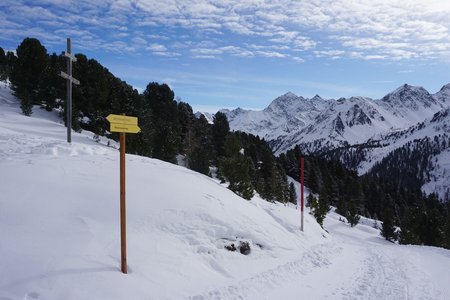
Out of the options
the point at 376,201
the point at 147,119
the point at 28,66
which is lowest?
the point at 376,201

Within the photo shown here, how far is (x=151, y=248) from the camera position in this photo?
9.86 metres

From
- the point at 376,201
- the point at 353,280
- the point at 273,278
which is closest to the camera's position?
the point at 273,278

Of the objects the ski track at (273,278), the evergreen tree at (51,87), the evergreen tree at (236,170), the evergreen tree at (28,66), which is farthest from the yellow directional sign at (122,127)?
the evergreen tree at (28,66)

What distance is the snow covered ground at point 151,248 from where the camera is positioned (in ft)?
25.8

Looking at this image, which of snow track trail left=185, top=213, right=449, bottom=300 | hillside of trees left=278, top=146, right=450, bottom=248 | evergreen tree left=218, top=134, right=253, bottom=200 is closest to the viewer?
snow track trail left=185, top=213, right=449, bottom=300

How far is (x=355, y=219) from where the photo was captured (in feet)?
215

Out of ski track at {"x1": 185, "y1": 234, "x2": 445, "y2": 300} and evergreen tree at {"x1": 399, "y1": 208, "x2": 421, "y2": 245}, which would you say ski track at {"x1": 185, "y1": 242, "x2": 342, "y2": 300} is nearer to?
ski track at {"x1": 185, "y1": 234, "x2": 445, "y2": 300}

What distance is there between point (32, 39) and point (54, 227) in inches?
1755

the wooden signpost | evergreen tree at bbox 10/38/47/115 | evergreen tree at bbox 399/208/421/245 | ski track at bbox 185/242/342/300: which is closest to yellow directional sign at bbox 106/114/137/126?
the wooden signpost

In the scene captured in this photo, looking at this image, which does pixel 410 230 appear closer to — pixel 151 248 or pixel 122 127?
pixel 151 248

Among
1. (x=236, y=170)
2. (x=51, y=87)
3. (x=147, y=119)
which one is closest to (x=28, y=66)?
(x=51, y=87)

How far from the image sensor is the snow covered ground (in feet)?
25.8

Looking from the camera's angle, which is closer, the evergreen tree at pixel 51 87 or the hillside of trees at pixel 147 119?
the hillside of trees at pixel 147 119

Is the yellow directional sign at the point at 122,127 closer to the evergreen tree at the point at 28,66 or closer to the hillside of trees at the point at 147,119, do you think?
the hillside of trees at the point at 147,119
